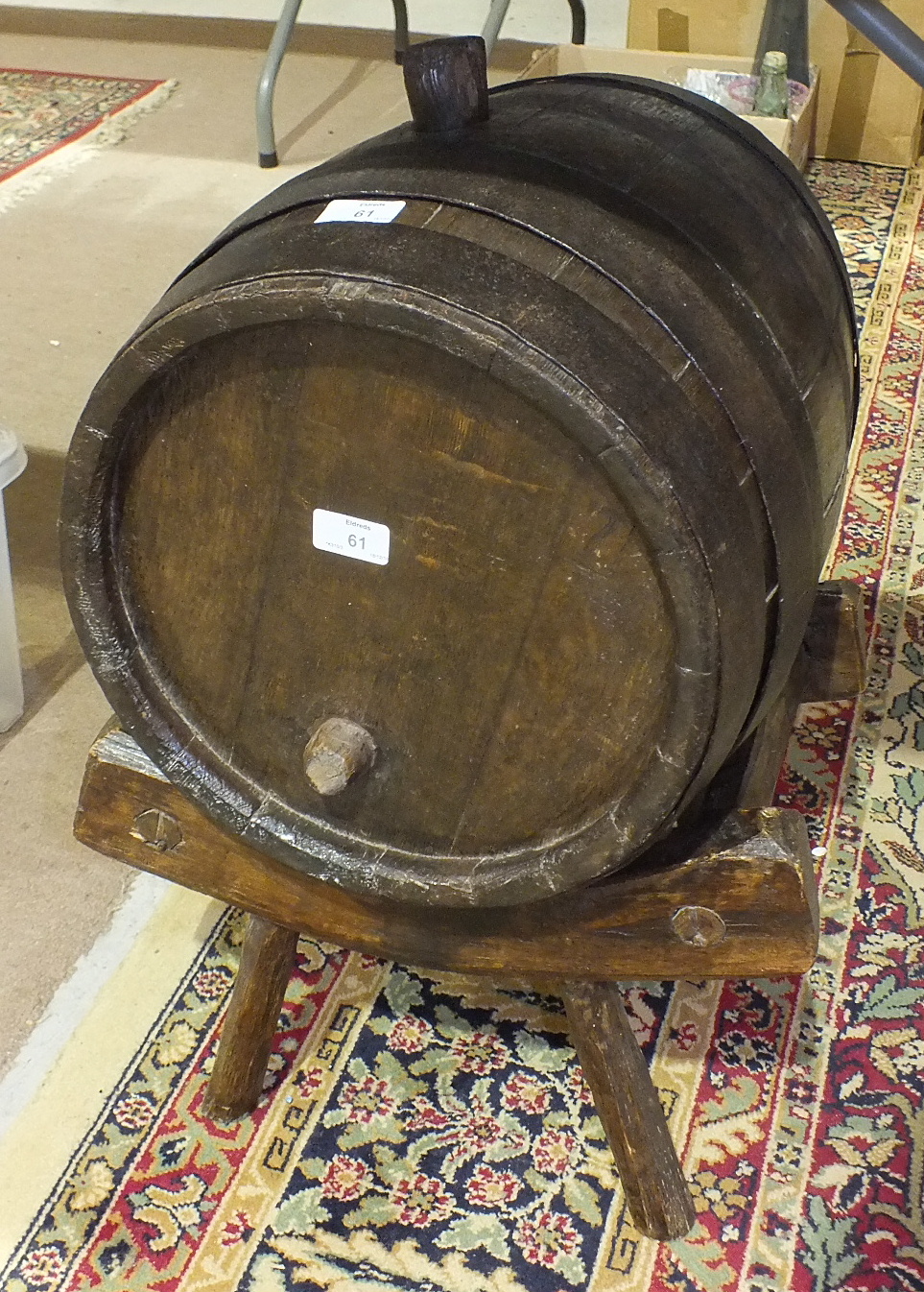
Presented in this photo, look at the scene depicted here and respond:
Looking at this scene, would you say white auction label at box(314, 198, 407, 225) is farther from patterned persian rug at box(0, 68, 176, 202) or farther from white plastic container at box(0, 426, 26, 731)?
patterned persian rug at box(0, 68, 176, 202)

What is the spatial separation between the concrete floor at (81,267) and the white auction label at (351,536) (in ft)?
2.57

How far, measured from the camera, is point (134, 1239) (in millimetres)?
1270

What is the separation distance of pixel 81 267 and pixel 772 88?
5.72 feet

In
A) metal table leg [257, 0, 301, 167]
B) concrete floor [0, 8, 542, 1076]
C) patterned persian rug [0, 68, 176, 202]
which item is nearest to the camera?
concrete floor [0, 8, 542, 1076]

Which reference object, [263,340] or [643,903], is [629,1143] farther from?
[263,340]

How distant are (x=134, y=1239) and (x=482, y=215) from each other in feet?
3.26

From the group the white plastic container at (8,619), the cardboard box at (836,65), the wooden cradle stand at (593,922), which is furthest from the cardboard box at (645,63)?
the wooden cradle stand at (593,922)

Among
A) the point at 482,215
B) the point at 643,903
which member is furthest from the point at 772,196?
the point at 643,903

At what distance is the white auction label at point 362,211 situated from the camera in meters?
0.98

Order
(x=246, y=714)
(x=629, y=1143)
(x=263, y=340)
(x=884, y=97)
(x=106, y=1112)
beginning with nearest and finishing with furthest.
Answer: (x=263, y=340) < (x=246, y=714) < (x=629, y=1143) < (x=106, y=1112) < (x=884, y=97)

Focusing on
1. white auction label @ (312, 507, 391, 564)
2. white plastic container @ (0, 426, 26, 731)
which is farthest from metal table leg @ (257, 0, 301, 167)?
white auction label @ (312, 507, 391, 564)

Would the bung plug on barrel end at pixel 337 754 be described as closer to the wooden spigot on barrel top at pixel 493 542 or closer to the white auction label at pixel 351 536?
the wooden spigot on barrel top at pixel 493 542

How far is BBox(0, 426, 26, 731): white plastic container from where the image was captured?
5.71 feet

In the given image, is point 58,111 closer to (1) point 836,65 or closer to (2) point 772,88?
(2) point 772,88
